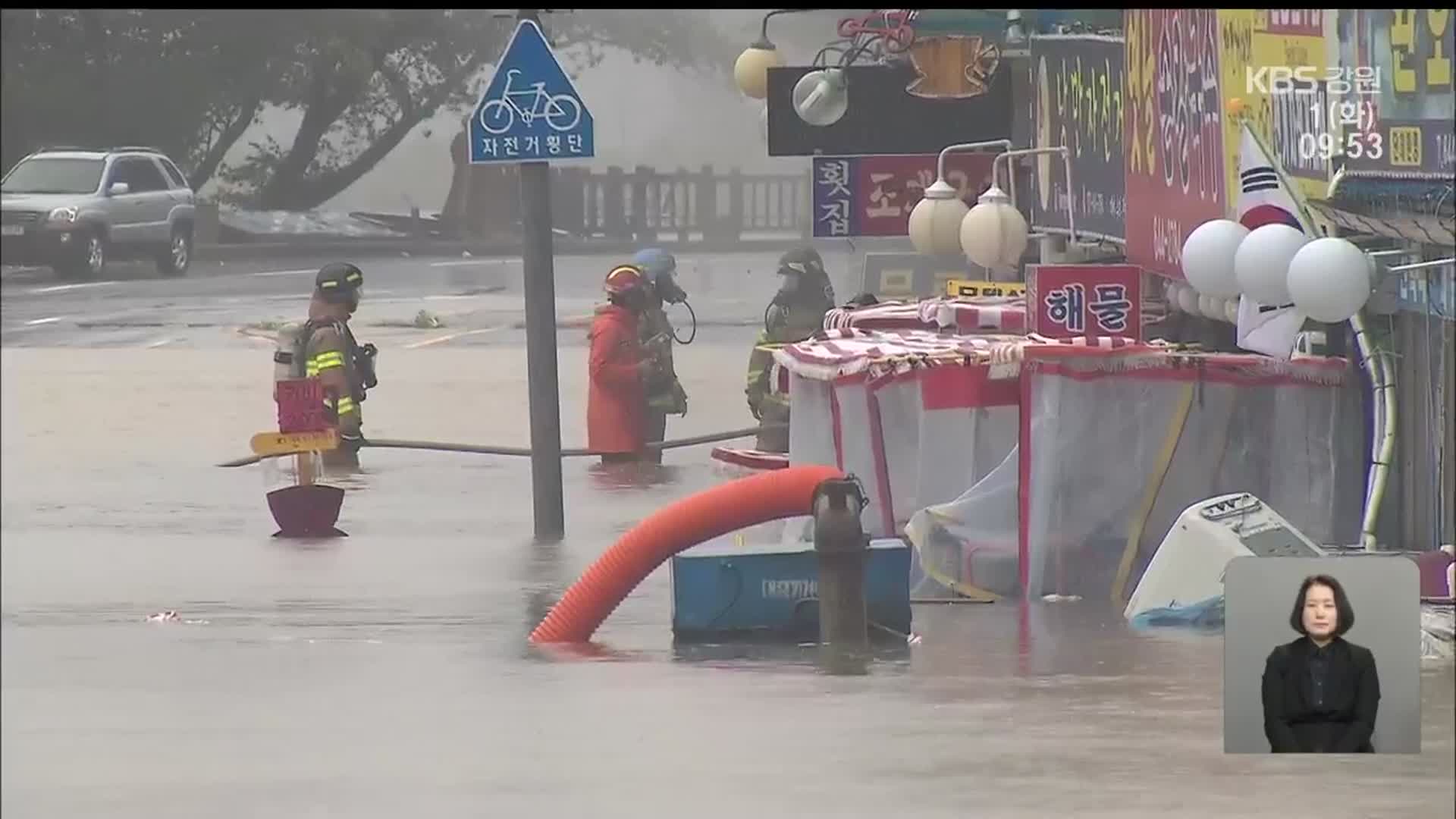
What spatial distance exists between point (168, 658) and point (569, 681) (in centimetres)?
165

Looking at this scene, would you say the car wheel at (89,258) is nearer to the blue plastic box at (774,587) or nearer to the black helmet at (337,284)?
the black helmet at (337,284)

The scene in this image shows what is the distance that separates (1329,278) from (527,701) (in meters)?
2.72

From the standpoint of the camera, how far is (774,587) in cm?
948

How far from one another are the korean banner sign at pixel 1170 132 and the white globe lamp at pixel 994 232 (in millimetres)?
562

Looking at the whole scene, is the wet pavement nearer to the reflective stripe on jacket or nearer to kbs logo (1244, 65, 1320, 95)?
the reflective stripe on jacket

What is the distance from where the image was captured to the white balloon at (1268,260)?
343 inches

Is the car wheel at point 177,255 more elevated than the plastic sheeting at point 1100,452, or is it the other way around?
the car wheel at point 177,255

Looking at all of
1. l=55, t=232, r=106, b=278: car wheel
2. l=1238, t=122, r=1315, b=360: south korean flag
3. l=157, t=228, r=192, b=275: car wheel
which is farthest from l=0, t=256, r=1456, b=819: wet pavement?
l=157, t=228, r=192, b=275: car wheel

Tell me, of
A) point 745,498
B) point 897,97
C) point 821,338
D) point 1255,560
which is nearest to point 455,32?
point 897,97

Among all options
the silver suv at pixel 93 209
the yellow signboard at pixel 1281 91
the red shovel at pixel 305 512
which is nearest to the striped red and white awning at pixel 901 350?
the yellow signboard at pixel 1281 91

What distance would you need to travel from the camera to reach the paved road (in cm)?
2455

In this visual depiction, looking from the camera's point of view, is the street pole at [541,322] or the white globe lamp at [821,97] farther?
the white globe lamp at [821,97]

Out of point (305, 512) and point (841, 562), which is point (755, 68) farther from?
point (841, 562)

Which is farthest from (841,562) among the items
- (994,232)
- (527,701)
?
(994,232)
